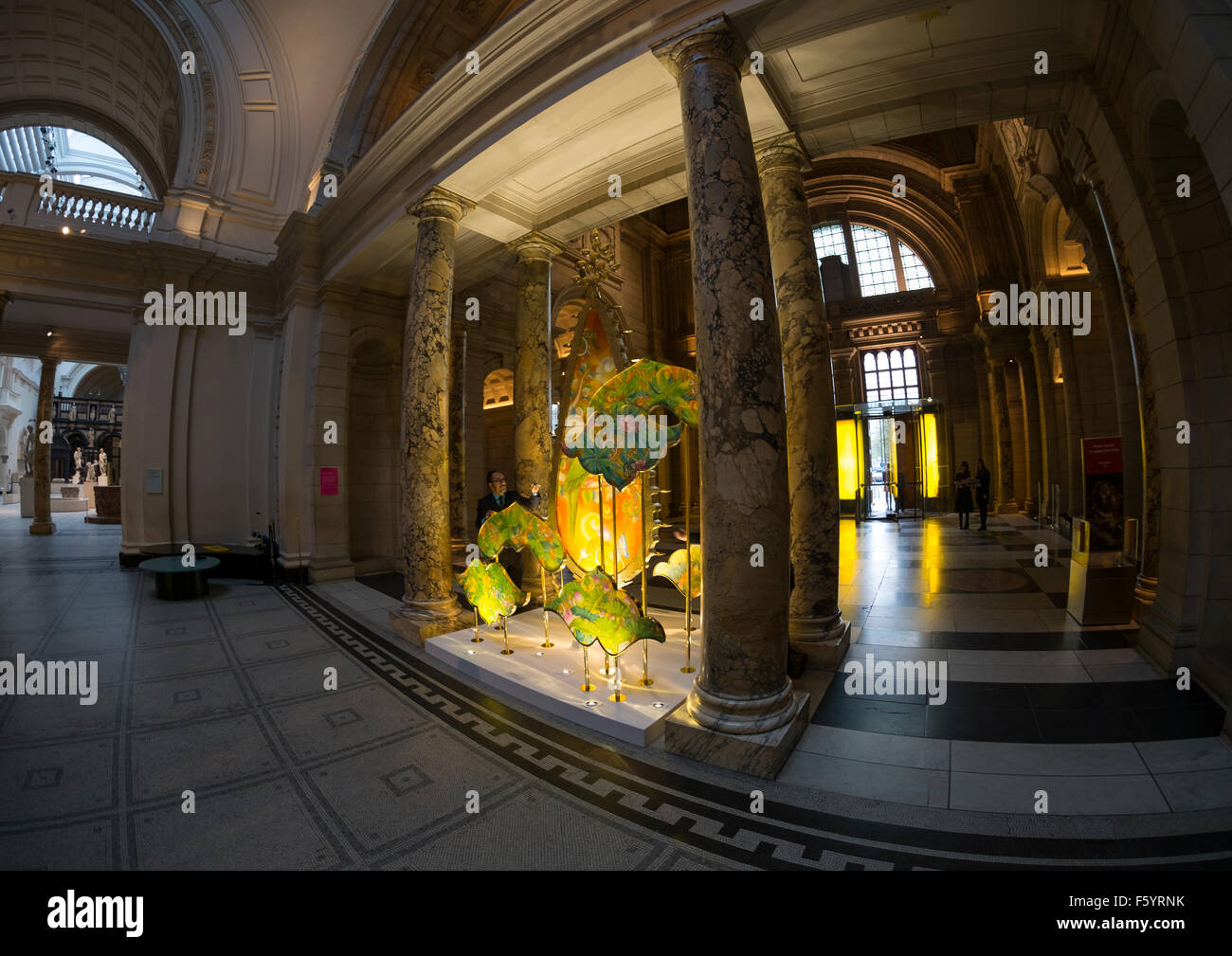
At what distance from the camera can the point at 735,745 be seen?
2.64 meters

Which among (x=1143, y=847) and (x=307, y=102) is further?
(x=307, y=102)

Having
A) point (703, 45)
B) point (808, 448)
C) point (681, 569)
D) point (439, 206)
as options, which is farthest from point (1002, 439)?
point (439, 206)

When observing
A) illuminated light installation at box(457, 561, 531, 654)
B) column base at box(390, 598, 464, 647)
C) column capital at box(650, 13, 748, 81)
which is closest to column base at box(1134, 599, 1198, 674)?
illuminated light installation at box(457, 561, 531, 654)

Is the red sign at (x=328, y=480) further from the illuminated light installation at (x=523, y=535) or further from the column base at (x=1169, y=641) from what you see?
the column base at (x=1169, y=641)

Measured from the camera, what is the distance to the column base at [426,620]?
4.89 meters

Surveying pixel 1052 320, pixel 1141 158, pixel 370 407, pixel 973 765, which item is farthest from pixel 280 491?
pixel 1052 320

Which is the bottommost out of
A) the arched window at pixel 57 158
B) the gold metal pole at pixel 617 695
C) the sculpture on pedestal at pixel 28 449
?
the gold metal pole at pixel 617 695

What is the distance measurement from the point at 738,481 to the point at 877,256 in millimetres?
17837

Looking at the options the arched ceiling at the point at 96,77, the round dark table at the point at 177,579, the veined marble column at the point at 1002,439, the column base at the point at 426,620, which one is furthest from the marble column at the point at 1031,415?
the arched ceiling at the point at 96,77

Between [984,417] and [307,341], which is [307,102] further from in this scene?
[984,417]

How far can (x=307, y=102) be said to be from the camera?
9000mm

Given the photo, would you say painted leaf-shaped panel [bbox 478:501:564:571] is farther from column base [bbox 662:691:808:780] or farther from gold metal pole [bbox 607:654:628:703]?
column base [bbox 662:691:808:780]

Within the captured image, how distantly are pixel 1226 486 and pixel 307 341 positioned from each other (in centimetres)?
1064

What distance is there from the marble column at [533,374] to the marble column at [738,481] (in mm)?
3481
